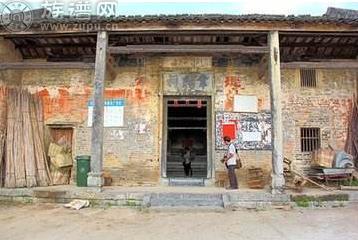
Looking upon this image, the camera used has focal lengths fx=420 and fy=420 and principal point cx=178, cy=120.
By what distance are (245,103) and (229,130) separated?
3.30ft

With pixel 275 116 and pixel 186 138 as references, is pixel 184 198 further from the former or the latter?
pixel 186 138

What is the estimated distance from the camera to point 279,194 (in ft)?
34.7

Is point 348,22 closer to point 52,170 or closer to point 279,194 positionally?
point 279,194

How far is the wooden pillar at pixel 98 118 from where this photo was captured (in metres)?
11.0

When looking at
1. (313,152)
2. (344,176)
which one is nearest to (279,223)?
(344,176)

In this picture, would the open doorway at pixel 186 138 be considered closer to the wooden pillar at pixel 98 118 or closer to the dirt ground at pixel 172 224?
the wooden pillar at pixel 98 118

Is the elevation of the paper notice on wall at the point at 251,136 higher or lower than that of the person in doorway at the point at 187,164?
higher

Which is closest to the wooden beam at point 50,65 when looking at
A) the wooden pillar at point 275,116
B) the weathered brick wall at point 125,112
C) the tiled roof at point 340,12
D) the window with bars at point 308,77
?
the weathered brick wall at point 125,112

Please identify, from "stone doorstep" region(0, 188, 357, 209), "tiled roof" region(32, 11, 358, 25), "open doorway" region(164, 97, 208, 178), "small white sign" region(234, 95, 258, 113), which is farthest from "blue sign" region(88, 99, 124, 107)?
"small white sign" region(234, 95, 258, 113)

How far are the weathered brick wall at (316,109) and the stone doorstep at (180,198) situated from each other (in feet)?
9.12

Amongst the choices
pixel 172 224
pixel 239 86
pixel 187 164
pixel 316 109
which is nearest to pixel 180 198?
pixel 172 224

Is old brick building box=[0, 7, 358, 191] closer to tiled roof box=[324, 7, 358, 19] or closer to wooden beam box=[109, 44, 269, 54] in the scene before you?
wooden beam box=[109, 44, 269, 54]

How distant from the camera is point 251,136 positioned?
43.4 feet

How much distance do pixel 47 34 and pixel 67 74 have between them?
236 centimetres
